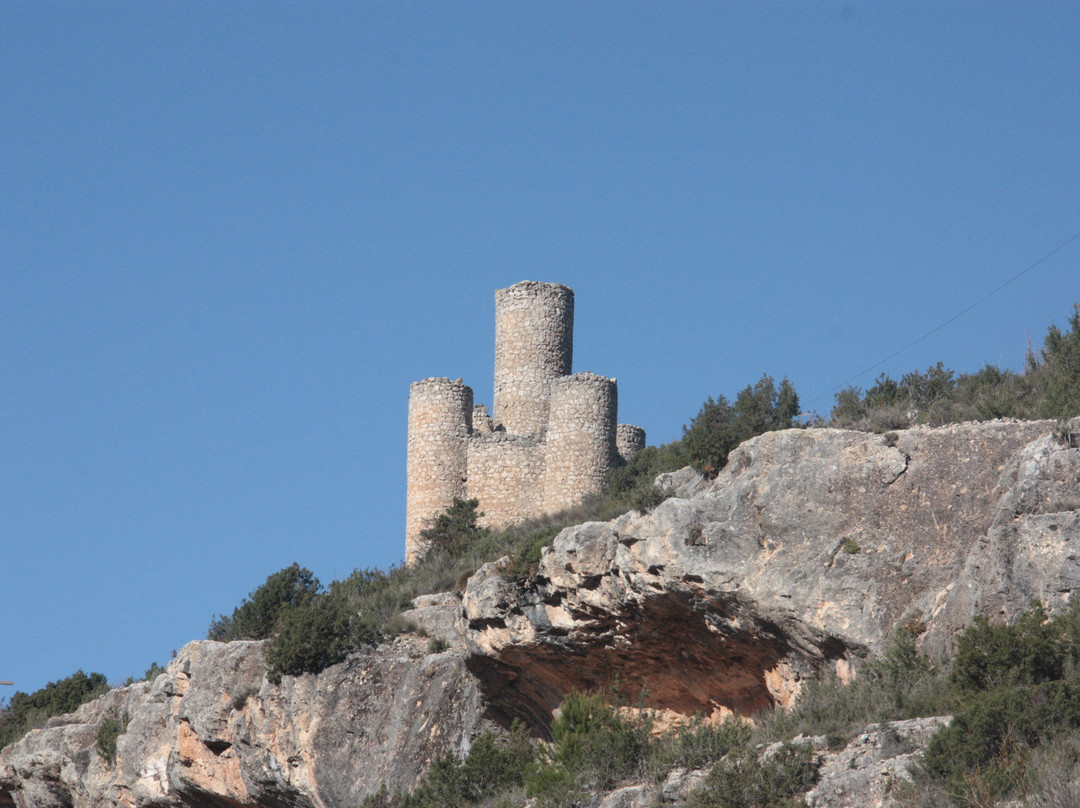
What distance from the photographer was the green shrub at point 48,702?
35406 millimetres

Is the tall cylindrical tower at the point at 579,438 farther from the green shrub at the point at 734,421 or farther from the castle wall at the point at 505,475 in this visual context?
the green shrub at the point at 734,421

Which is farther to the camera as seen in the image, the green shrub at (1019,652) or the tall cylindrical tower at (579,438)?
the tall cylindrical tower at (579,438)

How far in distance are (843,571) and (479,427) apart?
2020 centimetres

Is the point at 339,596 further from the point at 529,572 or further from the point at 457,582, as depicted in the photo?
the point at 529,572

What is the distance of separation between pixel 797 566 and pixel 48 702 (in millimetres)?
26524

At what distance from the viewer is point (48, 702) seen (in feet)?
121

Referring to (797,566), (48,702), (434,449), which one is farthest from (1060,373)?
(48,702)

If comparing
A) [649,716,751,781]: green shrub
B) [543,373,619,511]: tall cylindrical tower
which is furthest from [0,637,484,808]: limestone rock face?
[543,373,619,511]: tall cylindrical tower

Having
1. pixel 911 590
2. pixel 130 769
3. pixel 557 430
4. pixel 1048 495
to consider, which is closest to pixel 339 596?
pixel 130 769

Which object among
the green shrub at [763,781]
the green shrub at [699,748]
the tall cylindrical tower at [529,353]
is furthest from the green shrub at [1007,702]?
the tall cylindrical tower at [529,353]

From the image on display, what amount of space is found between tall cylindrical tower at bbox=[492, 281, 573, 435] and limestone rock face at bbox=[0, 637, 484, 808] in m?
11.7

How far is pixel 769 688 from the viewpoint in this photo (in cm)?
1828

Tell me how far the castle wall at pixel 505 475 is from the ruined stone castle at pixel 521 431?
3cm

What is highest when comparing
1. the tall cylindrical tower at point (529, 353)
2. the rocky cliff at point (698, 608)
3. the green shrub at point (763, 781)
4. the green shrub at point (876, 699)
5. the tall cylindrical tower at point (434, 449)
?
the tall cylindrical tower at point (529, 353)
